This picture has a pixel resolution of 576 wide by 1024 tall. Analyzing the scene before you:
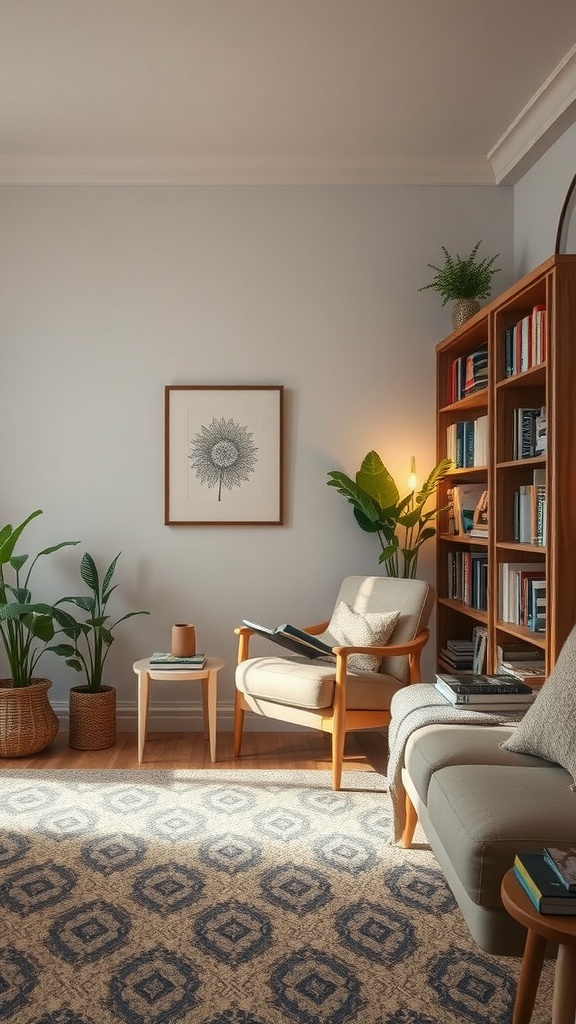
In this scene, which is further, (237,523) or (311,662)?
(237,523)

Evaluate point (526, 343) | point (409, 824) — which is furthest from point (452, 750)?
point (526, 343)

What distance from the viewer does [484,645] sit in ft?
12.8

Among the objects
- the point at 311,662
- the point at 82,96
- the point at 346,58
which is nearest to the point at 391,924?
the point at 311,662

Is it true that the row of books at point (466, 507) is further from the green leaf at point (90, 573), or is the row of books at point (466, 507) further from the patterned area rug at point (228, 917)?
the green leaf at point (90, 573)

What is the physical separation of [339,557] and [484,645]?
996 mm

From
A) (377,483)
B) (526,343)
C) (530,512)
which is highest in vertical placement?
(526,343)

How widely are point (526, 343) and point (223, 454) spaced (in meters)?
1.83

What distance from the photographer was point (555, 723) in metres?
2.24

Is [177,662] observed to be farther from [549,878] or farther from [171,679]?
[549,878]

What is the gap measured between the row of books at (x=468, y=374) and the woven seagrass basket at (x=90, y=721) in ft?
7.69

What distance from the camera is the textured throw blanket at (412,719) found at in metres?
2.69

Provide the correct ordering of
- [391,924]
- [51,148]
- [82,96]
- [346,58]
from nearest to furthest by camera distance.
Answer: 1. [391,924]
2. [346,58]
3. [82,96]
4. [51,148]

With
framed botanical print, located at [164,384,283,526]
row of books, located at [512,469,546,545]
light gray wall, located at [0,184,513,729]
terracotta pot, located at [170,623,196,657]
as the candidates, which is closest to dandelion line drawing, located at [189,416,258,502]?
framed botanical print, located at [164,384,283,526]

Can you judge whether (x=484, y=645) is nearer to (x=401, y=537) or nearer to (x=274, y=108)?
(x=401, y=537)
